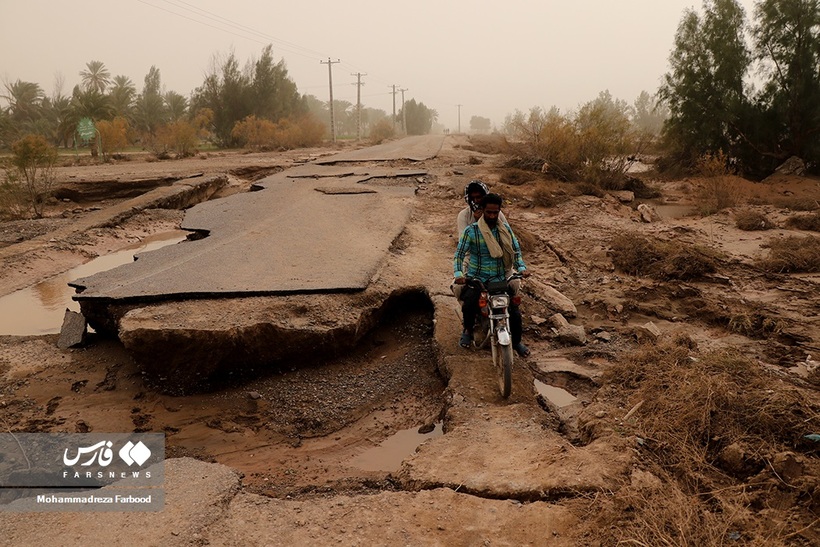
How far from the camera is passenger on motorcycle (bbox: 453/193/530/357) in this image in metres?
4.22

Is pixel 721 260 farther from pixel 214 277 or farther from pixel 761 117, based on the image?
pixel 761 117

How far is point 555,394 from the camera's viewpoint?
4.41 meters

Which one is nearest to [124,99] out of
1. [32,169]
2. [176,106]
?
[176,106]

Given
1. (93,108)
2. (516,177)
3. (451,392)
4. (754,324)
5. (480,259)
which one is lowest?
(451,392)

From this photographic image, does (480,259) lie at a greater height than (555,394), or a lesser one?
greater

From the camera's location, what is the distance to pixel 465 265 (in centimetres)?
453

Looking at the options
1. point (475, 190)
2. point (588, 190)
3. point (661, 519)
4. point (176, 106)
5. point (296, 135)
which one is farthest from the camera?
point (176, 106)

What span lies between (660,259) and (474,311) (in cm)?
414

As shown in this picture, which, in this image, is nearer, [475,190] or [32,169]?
[475,190]

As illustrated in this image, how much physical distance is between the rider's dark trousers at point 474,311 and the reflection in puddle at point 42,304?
5002 mm

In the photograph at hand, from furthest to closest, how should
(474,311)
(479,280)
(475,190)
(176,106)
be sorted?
(176,106) < (475,190) < (474,311) < (479,280)

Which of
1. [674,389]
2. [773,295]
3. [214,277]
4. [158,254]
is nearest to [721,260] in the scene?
[773,295]

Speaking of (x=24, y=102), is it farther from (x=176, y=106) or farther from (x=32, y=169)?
(x=32, y=169)

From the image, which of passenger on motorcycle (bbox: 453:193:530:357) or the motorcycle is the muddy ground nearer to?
the motorcycle
